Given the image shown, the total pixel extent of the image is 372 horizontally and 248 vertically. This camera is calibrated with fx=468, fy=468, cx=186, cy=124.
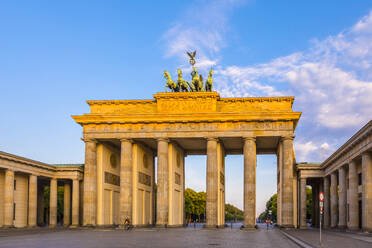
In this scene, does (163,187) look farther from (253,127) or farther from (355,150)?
(355,150)

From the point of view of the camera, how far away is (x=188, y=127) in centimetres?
5759

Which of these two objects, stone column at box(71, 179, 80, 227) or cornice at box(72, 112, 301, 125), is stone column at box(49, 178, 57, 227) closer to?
stone column at box(71, 179, 80, 227)

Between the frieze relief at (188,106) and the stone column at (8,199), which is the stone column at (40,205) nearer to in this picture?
the stone column at (8,199)

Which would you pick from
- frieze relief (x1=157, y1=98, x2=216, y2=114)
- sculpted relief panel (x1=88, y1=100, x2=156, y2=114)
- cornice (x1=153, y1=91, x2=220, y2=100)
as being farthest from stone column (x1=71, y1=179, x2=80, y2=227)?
cornice (x1=153, y1=91, x2=220, y2=100)

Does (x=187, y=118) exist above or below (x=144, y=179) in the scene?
above

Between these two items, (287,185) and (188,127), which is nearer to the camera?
(287,185)

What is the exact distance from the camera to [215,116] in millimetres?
56781

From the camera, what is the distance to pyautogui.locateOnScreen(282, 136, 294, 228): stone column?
180 ft

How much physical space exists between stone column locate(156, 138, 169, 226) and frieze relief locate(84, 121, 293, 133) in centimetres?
184

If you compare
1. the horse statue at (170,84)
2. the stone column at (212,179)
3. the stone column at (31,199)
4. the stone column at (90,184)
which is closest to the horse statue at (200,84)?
the horse statue at (170,84)

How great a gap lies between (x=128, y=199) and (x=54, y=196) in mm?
11961

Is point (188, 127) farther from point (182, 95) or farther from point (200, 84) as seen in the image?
point (200, 84)

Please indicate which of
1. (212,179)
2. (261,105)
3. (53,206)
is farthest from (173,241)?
(53,206)

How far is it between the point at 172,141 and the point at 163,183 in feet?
19.5
